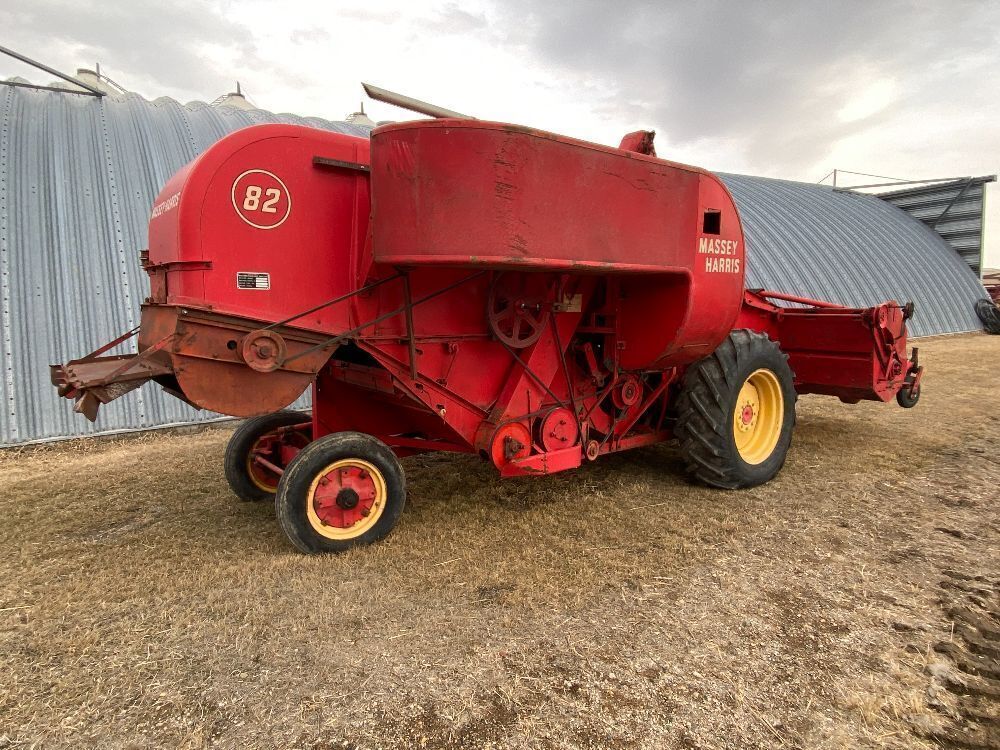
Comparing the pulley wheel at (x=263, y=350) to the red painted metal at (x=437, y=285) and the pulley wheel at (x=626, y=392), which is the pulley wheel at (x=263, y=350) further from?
the pulley wheel at (x=626, y=392)

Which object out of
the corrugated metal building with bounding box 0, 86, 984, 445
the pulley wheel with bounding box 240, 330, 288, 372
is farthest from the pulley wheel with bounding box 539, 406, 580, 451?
the corrugated metal building with bounding box 0, 86, 984, 445

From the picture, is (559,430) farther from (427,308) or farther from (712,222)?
(712,222)

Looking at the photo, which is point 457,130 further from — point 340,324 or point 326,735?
point 326,735

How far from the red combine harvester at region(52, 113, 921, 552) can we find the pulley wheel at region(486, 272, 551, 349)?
0.01 meters

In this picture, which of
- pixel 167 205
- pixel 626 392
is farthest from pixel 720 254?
pixel 167 205

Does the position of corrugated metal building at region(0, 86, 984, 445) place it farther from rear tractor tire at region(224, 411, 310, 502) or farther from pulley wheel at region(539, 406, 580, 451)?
pulley wheel at region(539, 406, 580, 451)

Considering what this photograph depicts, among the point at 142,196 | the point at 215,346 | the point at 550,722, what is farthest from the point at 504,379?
the point at 142,196

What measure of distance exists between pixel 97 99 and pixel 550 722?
34.8 feet

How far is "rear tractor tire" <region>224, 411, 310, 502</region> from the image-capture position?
4172mm

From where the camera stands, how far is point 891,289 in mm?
15391

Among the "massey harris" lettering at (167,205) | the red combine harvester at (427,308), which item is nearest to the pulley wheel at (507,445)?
the red combine harvester at (427,308)

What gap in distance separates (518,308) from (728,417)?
1810 millimetres

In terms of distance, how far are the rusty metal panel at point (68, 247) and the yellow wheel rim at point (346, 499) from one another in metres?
4.03

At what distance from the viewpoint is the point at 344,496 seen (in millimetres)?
3299
